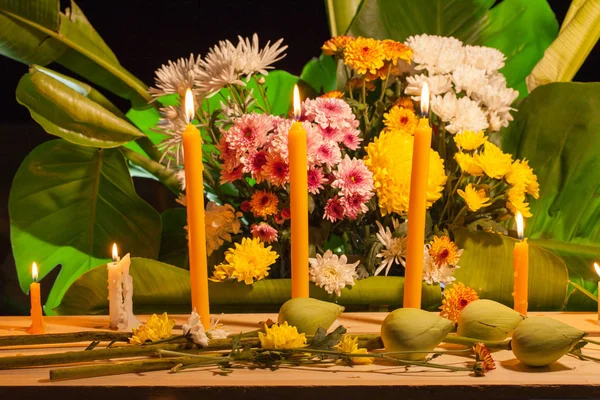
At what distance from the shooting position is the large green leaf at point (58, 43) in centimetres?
87

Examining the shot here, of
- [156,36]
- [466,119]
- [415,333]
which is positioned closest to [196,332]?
[415,333]

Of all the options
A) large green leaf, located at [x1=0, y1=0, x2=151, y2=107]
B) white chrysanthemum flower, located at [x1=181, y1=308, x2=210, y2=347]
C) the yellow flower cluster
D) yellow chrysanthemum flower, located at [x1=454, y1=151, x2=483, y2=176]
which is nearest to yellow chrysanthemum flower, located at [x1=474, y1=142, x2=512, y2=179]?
yellow chrysanthemum flower, located at [x1=454, y1=151, x2=483, y2=176]

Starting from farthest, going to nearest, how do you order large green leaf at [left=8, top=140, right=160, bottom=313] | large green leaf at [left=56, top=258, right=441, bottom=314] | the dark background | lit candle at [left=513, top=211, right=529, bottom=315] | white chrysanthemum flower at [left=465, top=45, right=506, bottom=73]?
the dark background
large green leaf at [left=8, top=140, right=160, bottom=313]
white chrysanthemum flower at [left=465, top=45, right=506, bottom=73]
large green leaf at [left=56, top=258, right=441, bottom=314]
lit candle at [left=513, top=211, right=529, bottom=315]

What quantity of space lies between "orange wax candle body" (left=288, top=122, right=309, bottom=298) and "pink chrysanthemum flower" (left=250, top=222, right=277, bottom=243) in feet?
0.42

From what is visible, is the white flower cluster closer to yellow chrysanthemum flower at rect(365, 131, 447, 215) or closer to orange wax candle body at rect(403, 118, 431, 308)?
yellow chrysanthemum flower at rect(365, 131, 447, 215)

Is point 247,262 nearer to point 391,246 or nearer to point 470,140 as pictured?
point 391,246

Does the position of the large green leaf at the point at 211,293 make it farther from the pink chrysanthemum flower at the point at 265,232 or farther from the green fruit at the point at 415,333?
the green fruit at the point at 415,333

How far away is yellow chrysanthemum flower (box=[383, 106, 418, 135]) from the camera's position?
750 mm

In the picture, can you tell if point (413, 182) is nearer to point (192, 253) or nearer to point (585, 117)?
point (192, 253)

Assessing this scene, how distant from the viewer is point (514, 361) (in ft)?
1.70

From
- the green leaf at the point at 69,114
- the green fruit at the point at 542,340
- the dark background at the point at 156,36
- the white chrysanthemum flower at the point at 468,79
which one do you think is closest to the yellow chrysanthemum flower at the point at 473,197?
the white chrysanthemum flower at the point at 468,79

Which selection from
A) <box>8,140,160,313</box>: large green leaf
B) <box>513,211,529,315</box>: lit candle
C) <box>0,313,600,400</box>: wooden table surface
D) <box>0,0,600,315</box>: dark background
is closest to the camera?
<box>0,313,600,400</box>: wooden table surface

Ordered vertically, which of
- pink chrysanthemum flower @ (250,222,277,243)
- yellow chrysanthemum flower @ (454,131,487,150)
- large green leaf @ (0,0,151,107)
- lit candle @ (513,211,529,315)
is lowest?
lit candle @ (513,211,529,315)
